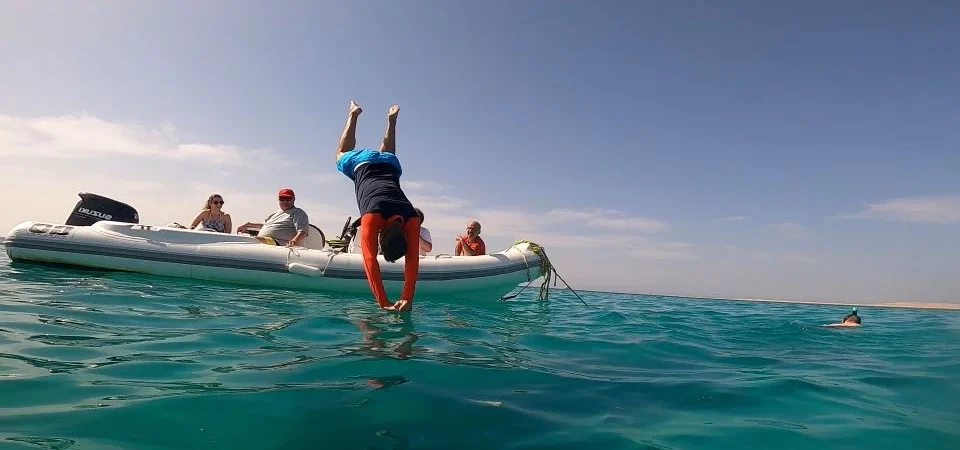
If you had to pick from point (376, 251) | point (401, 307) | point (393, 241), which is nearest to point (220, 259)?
point (376, 251)

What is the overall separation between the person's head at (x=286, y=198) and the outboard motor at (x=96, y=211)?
2.99m

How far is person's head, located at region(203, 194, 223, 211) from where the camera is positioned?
806cm

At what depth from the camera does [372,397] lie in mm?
2037

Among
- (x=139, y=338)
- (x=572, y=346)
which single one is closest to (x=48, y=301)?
(x=139, y=338)

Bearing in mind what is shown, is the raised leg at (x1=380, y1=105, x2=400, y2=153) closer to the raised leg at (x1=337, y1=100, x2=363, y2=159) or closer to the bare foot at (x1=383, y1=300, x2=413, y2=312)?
the raised leg at (x1=337, y1=100, x2=363, y2=159)

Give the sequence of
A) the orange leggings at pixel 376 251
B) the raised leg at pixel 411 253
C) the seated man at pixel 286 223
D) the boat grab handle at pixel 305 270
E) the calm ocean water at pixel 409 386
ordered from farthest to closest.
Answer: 1. the seated man at pixel 286 223
2. the boat grab handle at pixel 305 270
3. the raised leg at pixel 411 253
4. the orange leggings at pixel 376 251
5. the calm ocean water at pixel 409 386

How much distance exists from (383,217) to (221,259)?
399cm

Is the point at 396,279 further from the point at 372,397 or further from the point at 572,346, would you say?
the point at 372,397

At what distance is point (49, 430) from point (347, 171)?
153 inches

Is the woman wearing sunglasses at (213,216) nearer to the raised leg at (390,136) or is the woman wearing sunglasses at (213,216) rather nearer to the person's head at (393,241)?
the raised leg at (390,136)

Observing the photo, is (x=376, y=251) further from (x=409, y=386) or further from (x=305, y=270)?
(x=305, y=270)

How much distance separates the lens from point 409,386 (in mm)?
2238

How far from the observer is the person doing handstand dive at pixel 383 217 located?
416 centimetres

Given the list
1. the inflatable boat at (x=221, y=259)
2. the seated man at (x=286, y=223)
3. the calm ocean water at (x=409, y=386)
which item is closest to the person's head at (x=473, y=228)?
the inflatable boat at (x=221, y=259)
